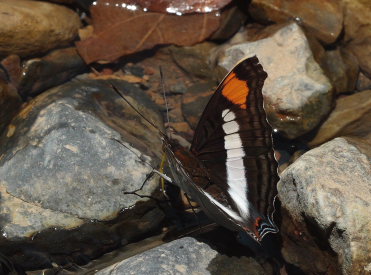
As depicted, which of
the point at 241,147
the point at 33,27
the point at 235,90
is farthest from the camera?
the point at 33,27

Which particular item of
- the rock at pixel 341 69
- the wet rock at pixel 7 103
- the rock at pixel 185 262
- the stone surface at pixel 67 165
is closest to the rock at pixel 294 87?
the rock at pixel 341 69

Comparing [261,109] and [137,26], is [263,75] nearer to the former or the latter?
[261,109]

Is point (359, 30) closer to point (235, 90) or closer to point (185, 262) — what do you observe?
point (235, 90)

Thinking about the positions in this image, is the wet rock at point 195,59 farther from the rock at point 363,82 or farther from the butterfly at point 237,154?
the butterfly at point 237,154

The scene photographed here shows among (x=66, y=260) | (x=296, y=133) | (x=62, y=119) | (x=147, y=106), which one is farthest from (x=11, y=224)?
(x=296, y=133)

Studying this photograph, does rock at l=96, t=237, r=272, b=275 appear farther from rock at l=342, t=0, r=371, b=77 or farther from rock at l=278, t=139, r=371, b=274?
rock at l=342, t=0, r=371, b=77

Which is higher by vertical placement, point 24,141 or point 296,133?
point 24,141

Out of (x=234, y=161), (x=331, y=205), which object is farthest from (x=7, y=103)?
(x=331, y=205)
